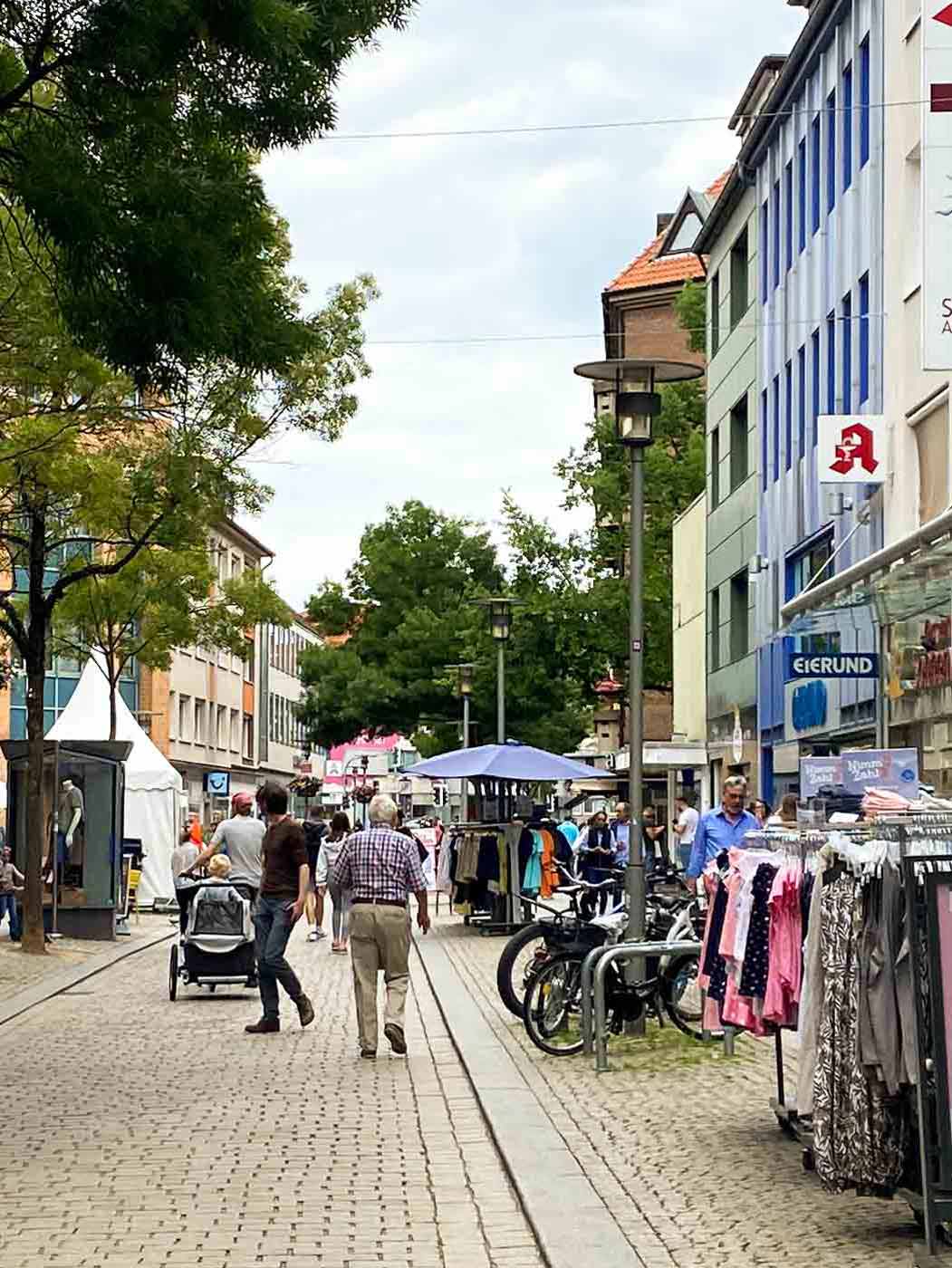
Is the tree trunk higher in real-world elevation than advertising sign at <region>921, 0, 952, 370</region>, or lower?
lower

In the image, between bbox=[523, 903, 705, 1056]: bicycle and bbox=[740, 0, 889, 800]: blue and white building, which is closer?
bbox=[523, 903, 705, 1056]: bicycle

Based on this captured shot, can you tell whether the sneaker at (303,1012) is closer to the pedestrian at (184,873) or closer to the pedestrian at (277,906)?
the pedestrian at (277,906)

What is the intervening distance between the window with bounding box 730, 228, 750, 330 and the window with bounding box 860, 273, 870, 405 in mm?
14016

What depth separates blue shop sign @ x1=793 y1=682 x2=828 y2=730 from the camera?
3391 cm

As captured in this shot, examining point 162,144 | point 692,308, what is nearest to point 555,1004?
point 162,144

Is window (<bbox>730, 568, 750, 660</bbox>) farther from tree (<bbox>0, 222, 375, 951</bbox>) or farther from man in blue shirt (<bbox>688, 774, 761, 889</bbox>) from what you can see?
man in blue shirt (<bbox>688, 774, 761, 889</bbox>)

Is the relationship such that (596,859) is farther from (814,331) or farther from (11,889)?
(11,889)

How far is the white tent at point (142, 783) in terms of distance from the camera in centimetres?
4247

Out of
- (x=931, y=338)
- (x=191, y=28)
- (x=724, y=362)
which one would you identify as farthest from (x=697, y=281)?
(x=191, y=28)

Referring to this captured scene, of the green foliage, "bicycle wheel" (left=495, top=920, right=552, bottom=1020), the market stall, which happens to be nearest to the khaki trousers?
"bicycle wheel" (left=495, top=920, right=552, bottom=1020)

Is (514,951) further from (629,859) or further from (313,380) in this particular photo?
(313,380)

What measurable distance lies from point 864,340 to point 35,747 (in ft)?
41.5

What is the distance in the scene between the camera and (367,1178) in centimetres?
999

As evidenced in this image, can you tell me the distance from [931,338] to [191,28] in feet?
22.7
